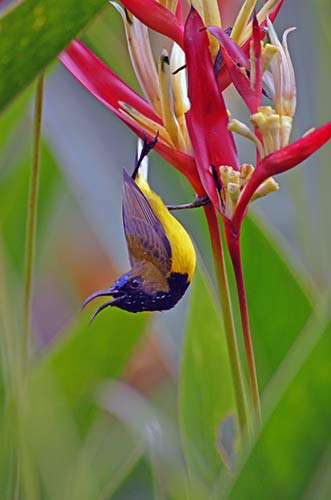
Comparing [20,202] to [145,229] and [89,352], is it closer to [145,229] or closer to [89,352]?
[89,352]

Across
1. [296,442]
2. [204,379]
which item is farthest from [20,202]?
[296,442]

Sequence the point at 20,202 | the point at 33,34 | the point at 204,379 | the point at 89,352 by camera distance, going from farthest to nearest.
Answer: the point at 20,202 < the point at 89,352 < the point at 204,379 < the point at 33,34

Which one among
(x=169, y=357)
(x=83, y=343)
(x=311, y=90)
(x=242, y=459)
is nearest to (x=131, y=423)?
(x=83, y=343)

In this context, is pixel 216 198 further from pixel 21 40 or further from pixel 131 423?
pixel 131 423

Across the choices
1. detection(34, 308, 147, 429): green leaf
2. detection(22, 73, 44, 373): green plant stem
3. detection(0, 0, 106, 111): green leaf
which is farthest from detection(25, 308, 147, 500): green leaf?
detection(0, 0, 106, 111): green leaf

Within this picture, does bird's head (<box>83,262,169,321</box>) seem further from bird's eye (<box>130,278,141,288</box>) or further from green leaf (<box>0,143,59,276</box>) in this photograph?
green leaf (<box>0,143,59,276</box>)

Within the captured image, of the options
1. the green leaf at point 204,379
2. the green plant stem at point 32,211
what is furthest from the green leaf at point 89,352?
the green plant stem at point 32,211
